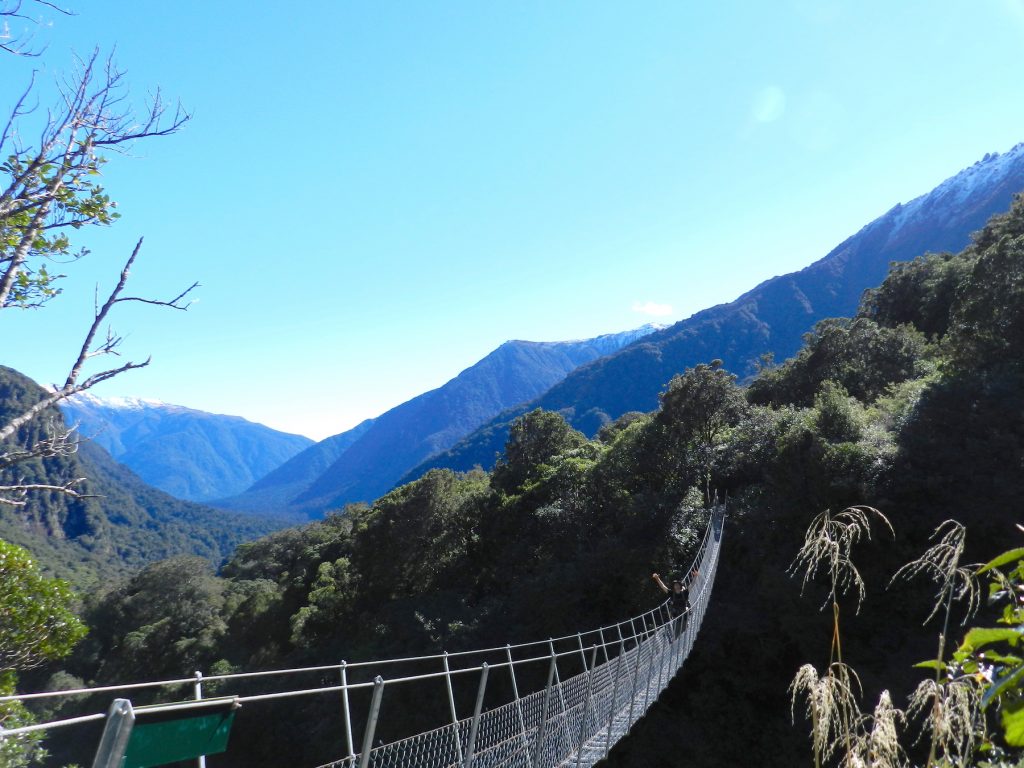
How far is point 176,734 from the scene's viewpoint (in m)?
1.10

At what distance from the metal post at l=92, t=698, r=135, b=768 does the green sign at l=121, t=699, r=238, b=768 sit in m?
0.03

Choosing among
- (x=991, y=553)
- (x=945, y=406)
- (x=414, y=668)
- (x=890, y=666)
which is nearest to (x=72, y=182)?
(x=890, y=666)

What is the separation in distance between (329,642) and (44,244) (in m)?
16.1

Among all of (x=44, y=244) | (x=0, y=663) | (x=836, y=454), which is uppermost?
(x=44, y=244)

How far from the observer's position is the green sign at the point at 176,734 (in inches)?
41.2

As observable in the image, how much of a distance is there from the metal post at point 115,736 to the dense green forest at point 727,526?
307 inches

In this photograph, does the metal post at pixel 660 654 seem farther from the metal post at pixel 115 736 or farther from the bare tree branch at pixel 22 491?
the metal post at pixel 115 736

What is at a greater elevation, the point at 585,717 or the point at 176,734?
the point at 176,734

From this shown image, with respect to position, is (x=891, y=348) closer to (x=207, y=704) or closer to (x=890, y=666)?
(x=890, y=666)

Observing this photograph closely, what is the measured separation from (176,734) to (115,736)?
142mm

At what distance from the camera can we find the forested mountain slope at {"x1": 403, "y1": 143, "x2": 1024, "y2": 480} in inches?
3004

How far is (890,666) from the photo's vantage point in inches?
323

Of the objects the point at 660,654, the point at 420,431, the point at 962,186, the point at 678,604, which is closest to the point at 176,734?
the point at 660,654

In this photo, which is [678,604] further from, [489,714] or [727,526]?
[727,526]
